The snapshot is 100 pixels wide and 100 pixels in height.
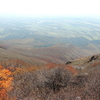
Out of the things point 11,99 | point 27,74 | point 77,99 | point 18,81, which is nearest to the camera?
point 77,99

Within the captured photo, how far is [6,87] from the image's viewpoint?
9.79 metres

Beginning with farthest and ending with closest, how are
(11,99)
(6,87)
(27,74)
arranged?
(27,74) < (6,87) < (11,99)

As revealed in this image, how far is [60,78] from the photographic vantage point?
1013 cm

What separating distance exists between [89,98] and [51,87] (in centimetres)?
386

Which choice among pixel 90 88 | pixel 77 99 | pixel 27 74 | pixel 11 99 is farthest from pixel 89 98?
pixel 27 74

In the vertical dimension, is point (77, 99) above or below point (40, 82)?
above

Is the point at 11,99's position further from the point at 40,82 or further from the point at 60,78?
the point at 60,78

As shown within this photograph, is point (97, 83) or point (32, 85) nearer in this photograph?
point (97, 83)

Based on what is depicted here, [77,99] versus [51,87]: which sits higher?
[77,99]

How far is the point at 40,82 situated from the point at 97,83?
4911 millimetres

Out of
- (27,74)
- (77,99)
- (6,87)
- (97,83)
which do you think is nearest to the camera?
(77,99)

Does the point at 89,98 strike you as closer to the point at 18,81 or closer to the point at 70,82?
the point at 70,82

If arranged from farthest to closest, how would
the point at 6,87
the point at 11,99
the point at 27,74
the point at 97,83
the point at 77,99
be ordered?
1. the point at 27,74
2. the point at 6,87
3. the point at 97,83
4. the point at 11,99
5. the point at 77,99

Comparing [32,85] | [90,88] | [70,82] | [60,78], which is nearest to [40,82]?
[32,85]
